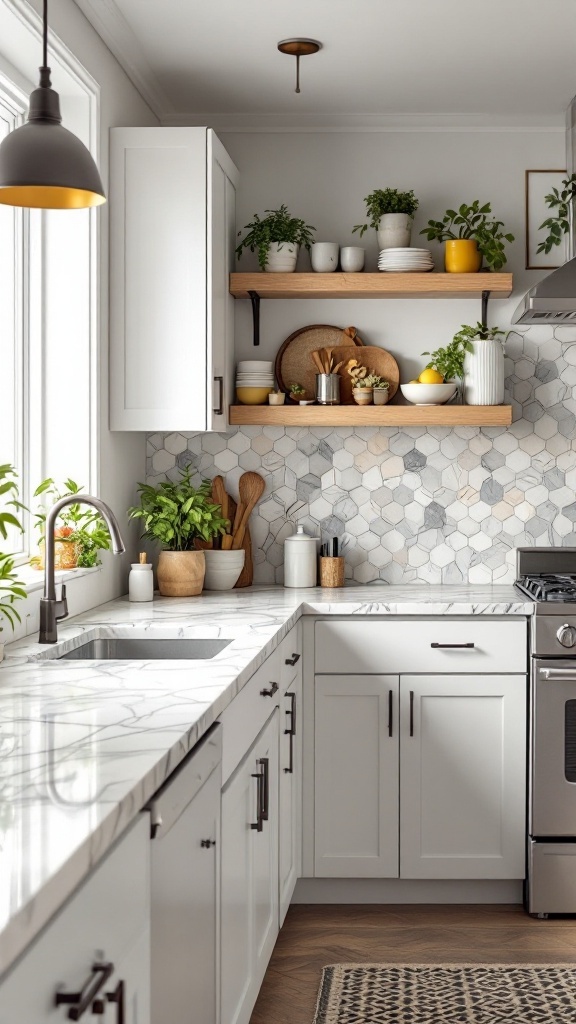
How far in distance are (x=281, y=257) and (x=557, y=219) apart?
40.5 inches

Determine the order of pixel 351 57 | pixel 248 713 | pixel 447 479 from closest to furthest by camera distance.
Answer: pixel 248 713, pixel 351 57, pixel 447 479

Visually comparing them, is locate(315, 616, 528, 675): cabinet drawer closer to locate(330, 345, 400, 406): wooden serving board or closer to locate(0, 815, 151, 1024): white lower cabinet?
locate(330, 345, 400, 406): wooden serving board

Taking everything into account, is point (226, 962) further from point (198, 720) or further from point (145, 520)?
point (145, 520)

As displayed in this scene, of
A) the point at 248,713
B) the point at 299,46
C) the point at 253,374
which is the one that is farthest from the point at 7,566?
the point at 299,46

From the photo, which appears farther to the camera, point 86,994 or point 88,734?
point 88,734

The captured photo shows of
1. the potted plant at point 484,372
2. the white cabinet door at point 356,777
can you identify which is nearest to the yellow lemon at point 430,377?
the potted plant at point 484,372

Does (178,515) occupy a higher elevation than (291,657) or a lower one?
higher

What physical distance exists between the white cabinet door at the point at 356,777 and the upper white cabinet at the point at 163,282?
1.00 metres

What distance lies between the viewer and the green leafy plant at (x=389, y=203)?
3.79 metres

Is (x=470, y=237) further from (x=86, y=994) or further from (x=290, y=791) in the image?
(x=86, y=994)

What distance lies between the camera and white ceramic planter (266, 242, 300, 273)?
377 centimetres

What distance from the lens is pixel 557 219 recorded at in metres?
3.90

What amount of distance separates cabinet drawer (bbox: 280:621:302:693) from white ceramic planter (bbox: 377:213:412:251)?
4.66 ft

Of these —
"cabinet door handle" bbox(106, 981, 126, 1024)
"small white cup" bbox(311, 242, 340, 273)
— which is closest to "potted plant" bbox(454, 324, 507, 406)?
"small white cup" bbox(311, 242, 340, 273)
